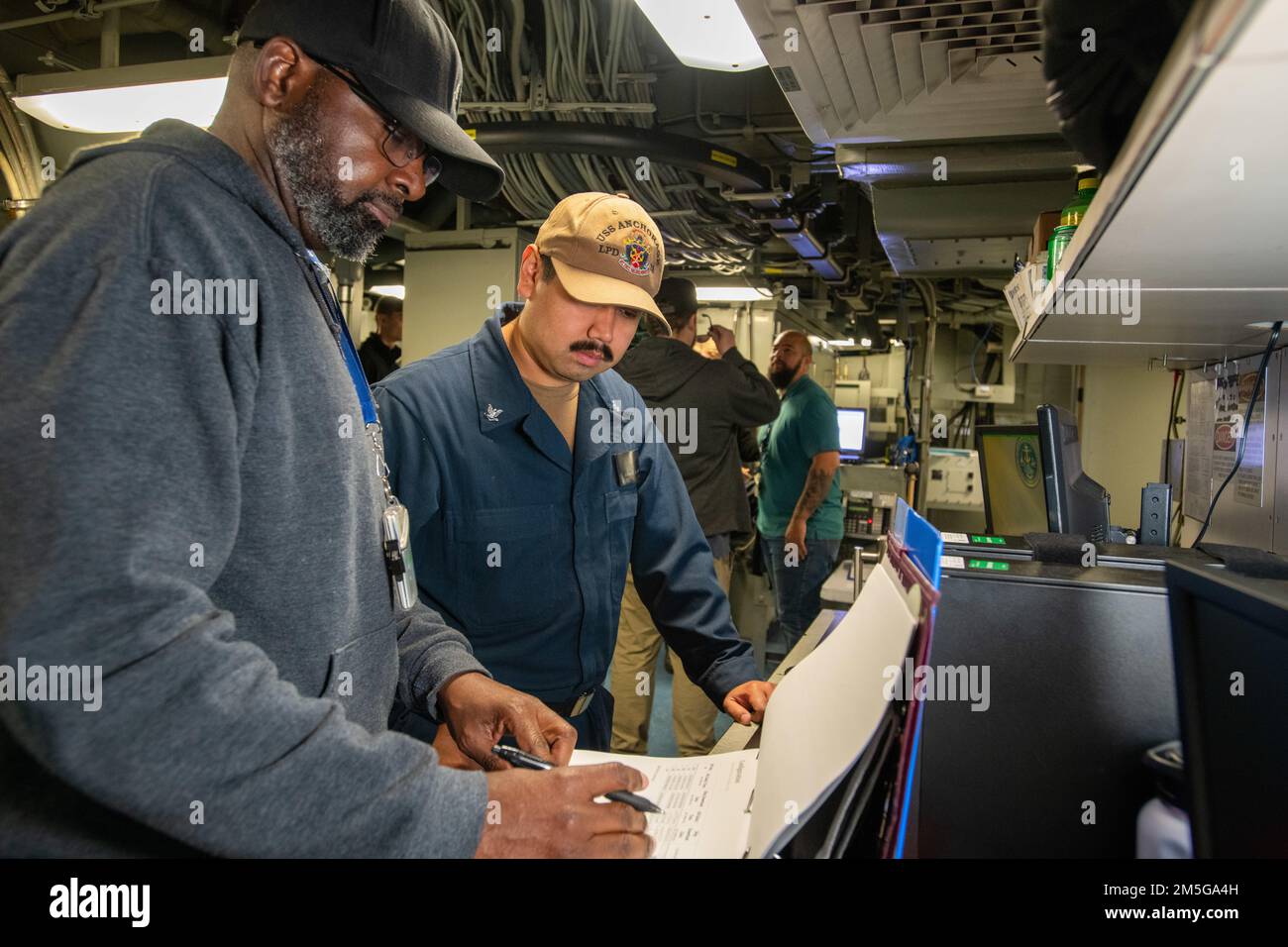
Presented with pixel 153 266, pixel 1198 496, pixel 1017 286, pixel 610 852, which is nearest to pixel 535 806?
pixel 610 852

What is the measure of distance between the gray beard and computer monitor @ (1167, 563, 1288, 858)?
928mm

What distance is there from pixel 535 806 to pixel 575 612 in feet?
2.28

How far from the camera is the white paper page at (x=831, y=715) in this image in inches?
23.9

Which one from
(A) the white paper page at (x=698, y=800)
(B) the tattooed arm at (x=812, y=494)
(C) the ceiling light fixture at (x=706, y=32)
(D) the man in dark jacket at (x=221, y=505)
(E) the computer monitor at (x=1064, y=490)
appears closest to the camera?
(D) the man in dark jacket at (x=221, y=505)

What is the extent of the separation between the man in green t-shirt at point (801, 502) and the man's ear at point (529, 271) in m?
2.63

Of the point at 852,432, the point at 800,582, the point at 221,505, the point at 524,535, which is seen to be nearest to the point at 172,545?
the point at 221,505

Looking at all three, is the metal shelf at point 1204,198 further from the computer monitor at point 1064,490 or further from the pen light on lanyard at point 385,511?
the pen light on lanyard at point 385,511

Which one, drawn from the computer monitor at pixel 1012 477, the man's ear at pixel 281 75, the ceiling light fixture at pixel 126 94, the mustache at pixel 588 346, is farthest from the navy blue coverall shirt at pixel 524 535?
the ceiling light fixture at pixel 126 94

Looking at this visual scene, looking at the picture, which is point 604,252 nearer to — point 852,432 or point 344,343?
point 344,343

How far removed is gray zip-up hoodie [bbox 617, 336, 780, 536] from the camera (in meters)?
3.46

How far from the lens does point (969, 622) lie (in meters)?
1.22

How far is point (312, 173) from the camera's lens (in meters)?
0.85

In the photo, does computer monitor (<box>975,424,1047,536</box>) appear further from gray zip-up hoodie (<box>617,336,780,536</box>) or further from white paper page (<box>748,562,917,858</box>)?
white paper page (<box>748,562,917,858</box>)
